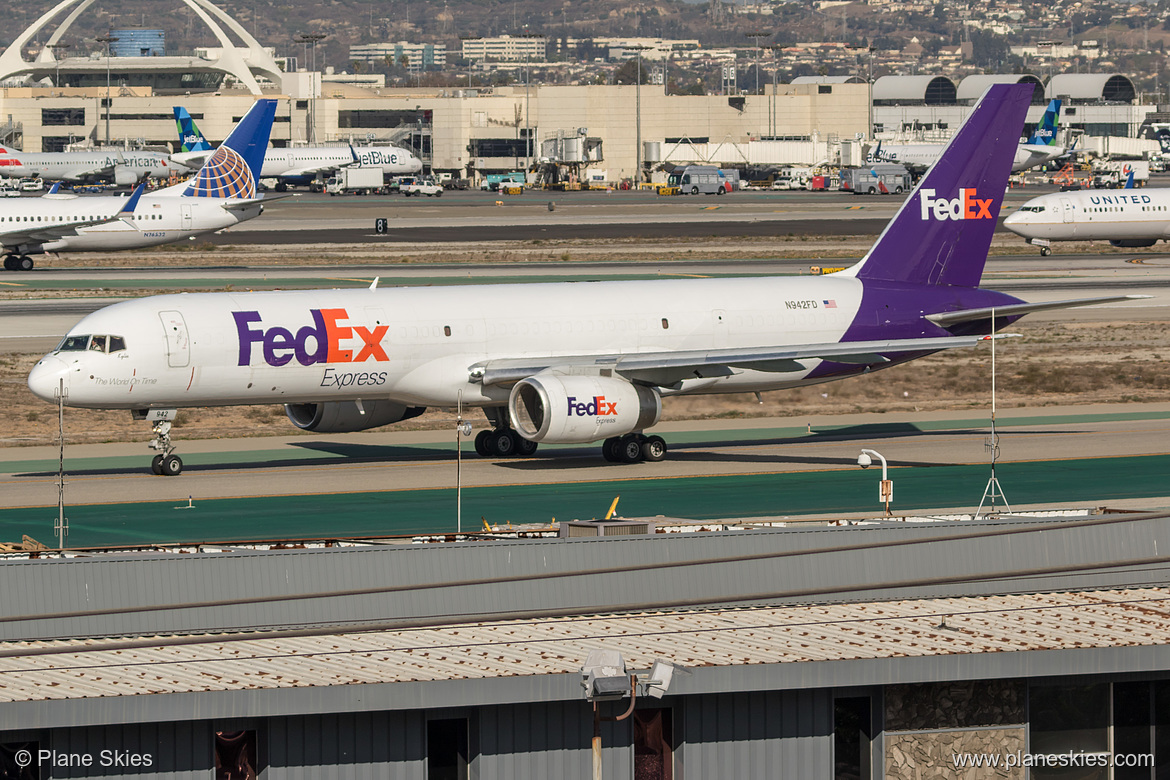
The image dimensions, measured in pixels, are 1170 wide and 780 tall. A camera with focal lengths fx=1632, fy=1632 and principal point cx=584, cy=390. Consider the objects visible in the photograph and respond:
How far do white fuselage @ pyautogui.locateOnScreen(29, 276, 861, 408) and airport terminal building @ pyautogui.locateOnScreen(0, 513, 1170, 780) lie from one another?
49.3 ft

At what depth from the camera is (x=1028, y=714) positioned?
1942 cm

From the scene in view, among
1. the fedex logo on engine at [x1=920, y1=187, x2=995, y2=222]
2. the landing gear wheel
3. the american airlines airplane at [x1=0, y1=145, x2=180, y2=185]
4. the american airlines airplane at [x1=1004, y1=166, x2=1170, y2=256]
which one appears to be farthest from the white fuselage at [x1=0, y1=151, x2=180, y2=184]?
the landing gear wheel

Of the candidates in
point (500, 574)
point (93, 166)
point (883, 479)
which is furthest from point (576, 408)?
point (93, 166)

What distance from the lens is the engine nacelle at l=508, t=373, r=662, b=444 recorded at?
38.9m

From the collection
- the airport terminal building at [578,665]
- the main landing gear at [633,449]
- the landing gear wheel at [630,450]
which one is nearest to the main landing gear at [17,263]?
the main landing gear at [633,449]

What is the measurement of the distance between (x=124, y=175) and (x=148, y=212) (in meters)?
96.6

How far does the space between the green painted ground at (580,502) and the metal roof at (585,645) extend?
12166 millimetres

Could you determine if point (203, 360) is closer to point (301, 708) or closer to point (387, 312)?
point (387, 312)

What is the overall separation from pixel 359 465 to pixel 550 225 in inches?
3437

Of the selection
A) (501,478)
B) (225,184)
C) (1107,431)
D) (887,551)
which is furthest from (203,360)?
(225,184)

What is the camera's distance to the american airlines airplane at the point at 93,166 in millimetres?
187375

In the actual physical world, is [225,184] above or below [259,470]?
above

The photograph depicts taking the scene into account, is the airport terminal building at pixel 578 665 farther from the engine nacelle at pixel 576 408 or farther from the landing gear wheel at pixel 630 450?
the landing gear wheel at pixel 630 450

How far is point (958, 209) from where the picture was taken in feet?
153
